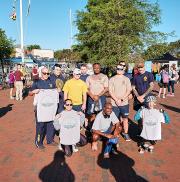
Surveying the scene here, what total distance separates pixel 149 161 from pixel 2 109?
29.8 ft

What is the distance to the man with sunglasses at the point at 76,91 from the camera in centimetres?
779

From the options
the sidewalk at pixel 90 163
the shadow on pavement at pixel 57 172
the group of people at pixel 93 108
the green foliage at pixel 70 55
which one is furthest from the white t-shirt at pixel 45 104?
the green foliage at pixel 70 55

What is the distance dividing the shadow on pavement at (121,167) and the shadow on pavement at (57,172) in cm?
71

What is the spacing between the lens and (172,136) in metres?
8.77

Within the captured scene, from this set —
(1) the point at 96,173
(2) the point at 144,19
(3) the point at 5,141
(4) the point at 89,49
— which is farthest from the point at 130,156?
(4) the point at 89,49

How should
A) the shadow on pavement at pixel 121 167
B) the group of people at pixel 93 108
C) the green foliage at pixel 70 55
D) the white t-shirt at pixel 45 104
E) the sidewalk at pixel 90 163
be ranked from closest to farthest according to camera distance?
the shadow on pavement at pixel 121 167
the sidewalk at pixel 90 163
the group of people at pixel 93 108
the white t-shirt at pixel 45 104
the green foliage at pixel 70 55

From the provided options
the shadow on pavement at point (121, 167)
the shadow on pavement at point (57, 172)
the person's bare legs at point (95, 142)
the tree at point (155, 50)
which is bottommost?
the shadow on pavement at point (57, 172)

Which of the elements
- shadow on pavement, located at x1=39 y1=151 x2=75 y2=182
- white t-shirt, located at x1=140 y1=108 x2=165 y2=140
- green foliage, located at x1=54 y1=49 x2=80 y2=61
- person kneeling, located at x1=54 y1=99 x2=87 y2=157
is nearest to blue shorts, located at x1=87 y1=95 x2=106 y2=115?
person kneeling, located at x1=54 y1=99 x2=87 y2=157

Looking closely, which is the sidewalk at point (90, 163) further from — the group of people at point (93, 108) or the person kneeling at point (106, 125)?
the person kneeling at point (106, 125)

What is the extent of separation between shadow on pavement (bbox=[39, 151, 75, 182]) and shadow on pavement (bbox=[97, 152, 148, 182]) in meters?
0.71

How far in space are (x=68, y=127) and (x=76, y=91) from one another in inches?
45.4

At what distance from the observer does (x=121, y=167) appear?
6289 millimetres

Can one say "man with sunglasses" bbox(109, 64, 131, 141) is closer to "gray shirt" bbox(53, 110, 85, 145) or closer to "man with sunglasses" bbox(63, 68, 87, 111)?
"man with sunglasses" bbox(63, 68, 87, 111)

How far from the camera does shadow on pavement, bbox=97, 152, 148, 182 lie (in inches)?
225
